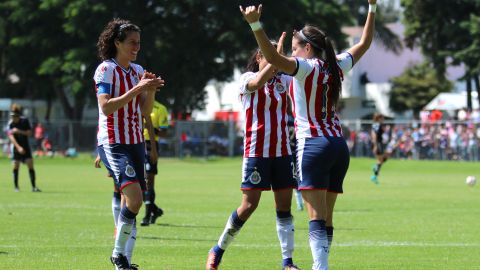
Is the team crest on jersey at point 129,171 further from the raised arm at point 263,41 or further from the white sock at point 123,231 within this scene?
the raised arm at point 263,41

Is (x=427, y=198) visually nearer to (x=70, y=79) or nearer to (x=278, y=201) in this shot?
(x=278, y=201)

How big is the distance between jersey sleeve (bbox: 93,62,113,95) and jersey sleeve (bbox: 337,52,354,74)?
2327 millimetres

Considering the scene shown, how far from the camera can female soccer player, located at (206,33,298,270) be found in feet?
33.7

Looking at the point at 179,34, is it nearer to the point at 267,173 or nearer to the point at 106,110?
the point at 267,173

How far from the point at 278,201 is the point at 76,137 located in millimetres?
44148

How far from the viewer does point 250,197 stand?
10.3 m

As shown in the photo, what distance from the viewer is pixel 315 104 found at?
8.89 m

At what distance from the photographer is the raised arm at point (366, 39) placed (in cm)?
955

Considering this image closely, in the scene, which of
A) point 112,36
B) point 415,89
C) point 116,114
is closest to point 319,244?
point 116,114

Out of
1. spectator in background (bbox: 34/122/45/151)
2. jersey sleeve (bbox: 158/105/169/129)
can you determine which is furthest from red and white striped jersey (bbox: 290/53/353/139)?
spectator in background (bbox: 34/122/45/151)

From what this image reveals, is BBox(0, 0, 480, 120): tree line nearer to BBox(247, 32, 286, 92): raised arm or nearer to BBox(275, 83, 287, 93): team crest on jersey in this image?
BBox(275, 83, 287, 93): team crest on jersey

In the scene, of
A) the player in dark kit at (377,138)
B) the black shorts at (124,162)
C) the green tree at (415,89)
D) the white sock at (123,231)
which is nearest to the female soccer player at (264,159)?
the white sock at (123,231)

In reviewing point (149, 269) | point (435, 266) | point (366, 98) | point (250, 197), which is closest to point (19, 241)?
point (149, 269)

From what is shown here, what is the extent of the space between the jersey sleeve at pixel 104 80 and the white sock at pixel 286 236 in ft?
7.32
